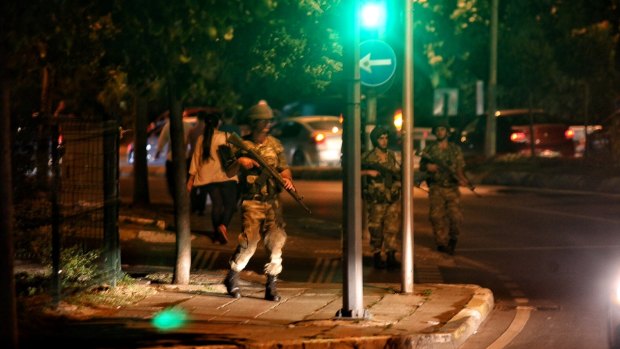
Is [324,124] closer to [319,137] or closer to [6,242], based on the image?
[319,137]

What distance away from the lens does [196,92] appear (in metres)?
11.6

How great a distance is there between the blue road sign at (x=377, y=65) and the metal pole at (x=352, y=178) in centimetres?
133

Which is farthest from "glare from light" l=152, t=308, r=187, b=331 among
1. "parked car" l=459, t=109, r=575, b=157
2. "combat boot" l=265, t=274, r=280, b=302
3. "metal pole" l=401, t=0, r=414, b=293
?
"parked car" l=459, t=109, r=575, b=157

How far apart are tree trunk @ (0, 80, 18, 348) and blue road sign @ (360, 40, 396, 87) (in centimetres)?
435

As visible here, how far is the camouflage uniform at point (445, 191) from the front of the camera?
620 inches

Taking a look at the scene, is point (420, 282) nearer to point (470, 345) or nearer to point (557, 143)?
point (470, 345)

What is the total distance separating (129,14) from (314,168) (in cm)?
1940

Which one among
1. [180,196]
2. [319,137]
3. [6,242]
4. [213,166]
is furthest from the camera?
[319,137]

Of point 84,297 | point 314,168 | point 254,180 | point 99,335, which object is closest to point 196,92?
point 254,180

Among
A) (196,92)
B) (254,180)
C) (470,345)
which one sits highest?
(196,92)

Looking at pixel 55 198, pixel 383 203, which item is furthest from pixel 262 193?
pixel 383 203

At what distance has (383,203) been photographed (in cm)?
1458

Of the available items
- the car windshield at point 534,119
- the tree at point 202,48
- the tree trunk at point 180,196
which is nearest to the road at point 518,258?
the tree trunk at point 180,196

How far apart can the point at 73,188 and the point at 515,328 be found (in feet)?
13.8
